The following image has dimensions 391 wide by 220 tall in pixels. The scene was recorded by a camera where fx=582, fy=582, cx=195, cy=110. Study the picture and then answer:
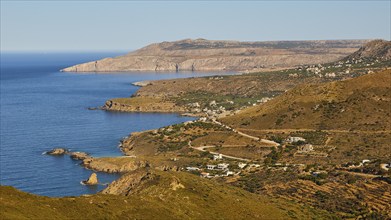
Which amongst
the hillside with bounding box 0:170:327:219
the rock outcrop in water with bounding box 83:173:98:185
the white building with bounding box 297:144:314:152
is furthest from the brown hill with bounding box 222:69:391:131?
the hillside with bounding box 0:170:327:219

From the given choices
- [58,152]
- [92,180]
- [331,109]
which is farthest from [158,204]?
[331,109]

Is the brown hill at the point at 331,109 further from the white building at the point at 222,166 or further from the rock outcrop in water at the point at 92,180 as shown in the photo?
the rock outcrop in water at the point at 92,180

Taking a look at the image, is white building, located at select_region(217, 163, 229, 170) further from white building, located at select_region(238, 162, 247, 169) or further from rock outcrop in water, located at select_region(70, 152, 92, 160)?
rock outcrop in water, located at select_region(70, 152, 92, 160)

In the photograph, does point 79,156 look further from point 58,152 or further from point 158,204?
point 158,204

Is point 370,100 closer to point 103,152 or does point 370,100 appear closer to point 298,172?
point 298,172

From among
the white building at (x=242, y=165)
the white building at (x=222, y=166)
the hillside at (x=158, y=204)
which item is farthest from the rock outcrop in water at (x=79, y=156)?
the hillside at (x=158, y=204)

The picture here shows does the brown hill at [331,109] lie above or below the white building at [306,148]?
above
